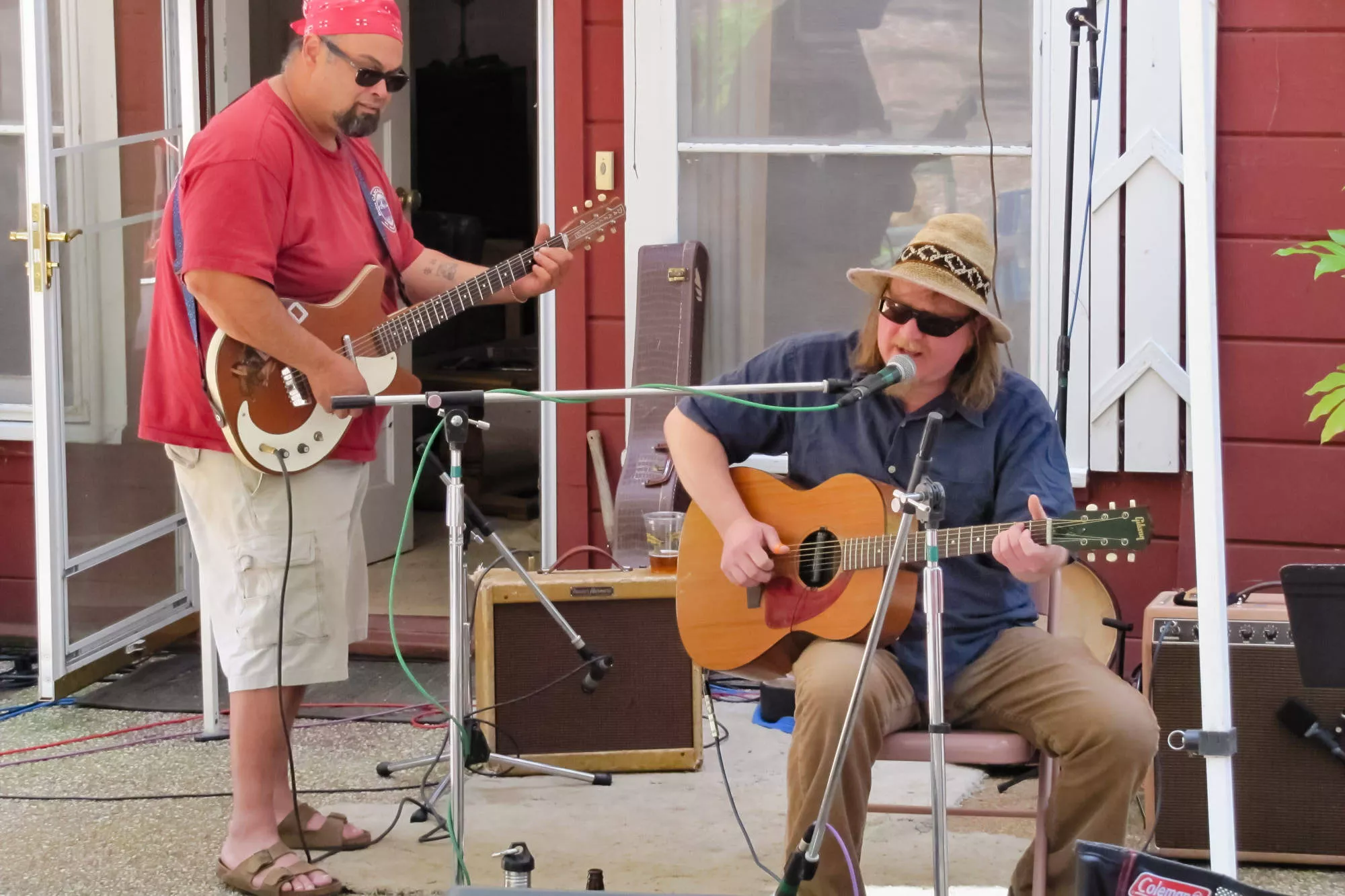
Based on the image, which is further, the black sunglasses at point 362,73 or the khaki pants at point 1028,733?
the black sunglasses at point 362,73

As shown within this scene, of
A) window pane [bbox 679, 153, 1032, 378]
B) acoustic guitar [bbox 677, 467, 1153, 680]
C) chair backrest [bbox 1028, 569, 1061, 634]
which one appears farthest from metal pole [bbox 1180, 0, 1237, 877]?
window pane [bbox 679, 153, 1032, 378]

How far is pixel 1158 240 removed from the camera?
409 centimetres

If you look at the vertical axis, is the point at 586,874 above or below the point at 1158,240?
below

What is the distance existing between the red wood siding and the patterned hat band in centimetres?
183

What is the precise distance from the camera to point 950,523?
2.79 m

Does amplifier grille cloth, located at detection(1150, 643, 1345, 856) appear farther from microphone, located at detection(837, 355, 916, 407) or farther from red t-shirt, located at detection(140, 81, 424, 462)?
red t-shirt, located at detection(140, 81, 424, 462)

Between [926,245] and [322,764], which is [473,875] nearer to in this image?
[322,764]

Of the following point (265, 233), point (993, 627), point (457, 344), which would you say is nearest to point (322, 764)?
point (265, 233)

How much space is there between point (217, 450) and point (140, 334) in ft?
5.77

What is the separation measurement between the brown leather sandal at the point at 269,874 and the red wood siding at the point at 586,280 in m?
1.76

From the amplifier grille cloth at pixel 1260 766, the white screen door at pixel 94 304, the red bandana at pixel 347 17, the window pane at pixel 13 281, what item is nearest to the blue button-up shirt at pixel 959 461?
the amplifier grille cloth at pixel 1260 766

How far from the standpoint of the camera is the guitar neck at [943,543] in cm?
239

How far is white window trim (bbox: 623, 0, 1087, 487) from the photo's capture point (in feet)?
13.5

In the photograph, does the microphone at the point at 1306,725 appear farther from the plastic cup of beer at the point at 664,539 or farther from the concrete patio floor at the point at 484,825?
the plastic cup of beer at the point at 664,539
